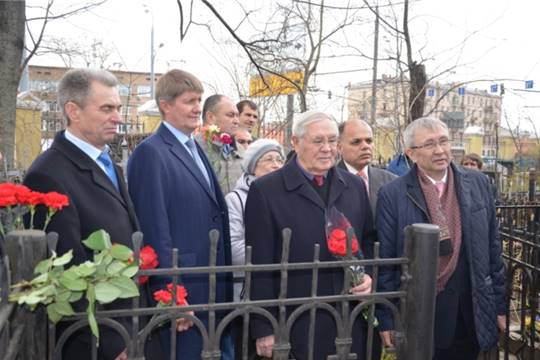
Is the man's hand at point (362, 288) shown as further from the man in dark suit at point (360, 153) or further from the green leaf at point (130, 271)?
the man in dark suit at point (360, 153)

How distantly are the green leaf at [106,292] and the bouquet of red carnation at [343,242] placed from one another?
82cm

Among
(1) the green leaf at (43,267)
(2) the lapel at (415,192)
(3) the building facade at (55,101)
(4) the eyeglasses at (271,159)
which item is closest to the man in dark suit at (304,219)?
(2) the lapel at (415,192)

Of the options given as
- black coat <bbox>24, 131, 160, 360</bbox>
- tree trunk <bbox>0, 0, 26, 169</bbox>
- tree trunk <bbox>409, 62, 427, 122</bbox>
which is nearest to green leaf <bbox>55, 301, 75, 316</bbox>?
black coat <bbox>24, 131, 160, 360</bbox>

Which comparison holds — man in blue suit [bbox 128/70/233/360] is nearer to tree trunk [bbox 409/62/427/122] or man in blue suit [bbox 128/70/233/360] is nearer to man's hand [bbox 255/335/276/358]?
man's hand [bbox 255/335/276/358]

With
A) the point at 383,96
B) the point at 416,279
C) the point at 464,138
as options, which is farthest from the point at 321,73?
the point at 464,138

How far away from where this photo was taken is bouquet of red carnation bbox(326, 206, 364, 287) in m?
1.93

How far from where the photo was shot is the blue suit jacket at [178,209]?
2.42 m

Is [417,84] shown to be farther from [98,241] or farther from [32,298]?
[32,298]

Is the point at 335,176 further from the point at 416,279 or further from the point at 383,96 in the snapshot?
the point at 383,96

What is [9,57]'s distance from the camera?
414 centimetres

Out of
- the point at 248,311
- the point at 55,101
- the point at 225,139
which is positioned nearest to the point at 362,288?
the point at 248,311

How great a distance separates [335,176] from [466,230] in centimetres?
75

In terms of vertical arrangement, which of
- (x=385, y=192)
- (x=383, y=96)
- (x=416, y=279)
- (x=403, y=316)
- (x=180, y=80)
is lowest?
(x=403, y=316)

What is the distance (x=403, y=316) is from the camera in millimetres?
2004
